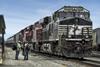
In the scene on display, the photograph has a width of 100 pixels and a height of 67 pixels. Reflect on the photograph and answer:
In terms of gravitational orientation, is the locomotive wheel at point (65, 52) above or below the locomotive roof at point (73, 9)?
below

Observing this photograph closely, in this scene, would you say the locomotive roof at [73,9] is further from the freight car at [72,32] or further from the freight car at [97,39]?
the freight car at [97,39]

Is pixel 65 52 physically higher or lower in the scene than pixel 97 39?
lower

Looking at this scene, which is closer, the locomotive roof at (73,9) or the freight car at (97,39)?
the locomotive roof at (73,9)

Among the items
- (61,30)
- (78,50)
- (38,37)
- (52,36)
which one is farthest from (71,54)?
(38,37)

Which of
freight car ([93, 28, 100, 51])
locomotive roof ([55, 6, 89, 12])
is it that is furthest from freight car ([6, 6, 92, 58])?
freight car ([93, 28, 100, 51])

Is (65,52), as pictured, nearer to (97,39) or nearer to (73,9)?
(73,9)

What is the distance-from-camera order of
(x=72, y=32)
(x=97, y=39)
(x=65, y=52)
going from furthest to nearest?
(x=97, y=39), (x=72, y=32), (x=65, y=52)

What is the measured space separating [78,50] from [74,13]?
417 cm

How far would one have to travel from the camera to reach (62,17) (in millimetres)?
32188

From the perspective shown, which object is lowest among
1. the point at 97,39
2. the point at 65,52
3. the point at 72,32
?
the point at 65,52

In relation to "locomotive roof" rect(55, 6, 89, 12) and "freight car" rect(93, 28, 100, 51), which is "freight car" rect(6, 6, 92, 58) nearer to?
"locomotive roof" rect(55, 6, 89, 12)

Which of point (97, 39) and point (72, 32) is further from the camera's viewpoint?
point (97, 39)

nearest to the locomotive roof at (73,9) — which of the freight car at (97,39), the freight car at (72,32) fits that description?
the freight car at (72,32)

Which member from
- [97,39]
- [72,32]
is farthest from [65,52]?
[97,39]
